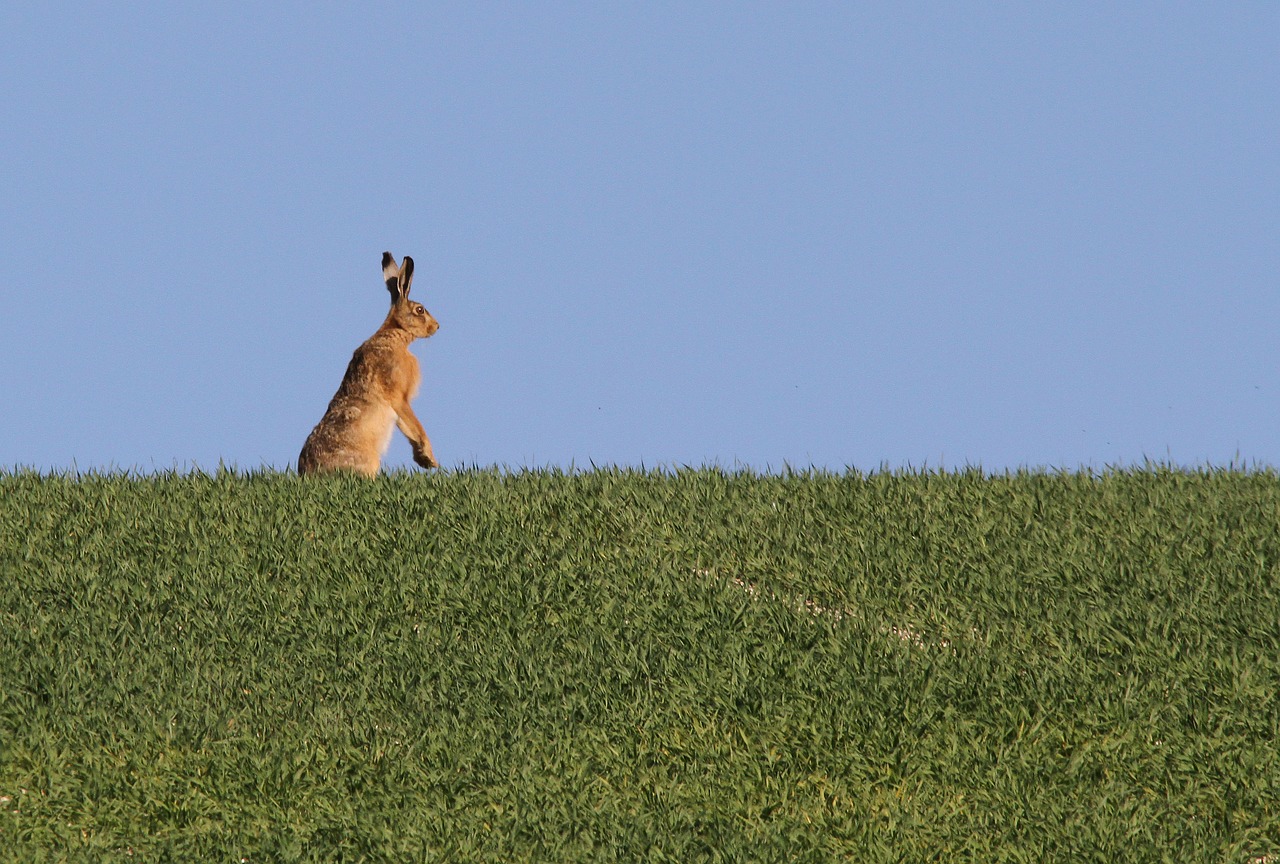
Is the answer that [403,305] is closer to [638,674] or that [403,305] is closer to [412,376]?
[412,376]

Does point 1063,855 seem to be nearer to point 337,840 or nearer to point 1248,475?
point 337,840

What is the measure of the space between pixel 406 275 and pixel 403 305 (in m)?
0.28

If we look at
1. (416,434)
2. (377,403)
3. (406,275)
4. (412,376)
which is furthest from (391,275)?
(416,434)

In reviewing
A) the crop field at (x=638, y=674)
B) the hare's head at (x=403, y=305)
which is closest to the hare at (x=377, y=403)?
the hare's head at (x=403, y=305)

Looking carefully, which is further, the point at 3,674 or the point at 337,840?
the point at 3,674

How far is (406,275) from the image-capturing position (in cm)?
1232

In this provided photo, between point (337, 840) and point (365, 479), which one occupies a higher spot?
point (365, 479)

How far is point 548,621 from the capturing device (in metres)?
8.19

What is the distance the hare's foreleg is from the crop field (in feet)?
5.53

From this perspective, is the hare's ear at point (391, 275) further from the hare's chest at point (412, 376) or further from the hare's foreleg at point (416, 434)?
the hare's foreleg at point (416, 434)

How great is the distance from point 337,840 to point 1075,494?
5.96 m

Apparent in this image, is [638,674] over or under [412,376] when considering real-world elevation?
under

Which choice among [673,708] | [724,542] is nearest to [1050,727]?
[673,708]

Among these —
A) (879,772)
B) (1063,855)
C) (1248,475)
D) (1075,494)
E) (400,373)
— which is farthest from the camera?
(400,373)
